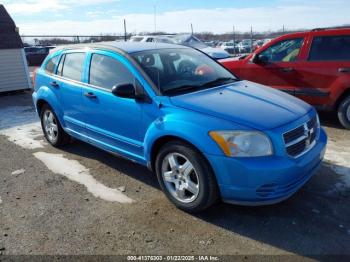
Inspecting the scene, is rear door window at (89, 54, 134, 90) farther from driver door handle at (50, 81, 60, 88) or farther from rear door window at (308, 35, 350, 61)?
rear door window at (308, 35, 350, 61)

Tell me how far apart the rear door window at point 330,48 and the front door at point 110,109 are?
405cm

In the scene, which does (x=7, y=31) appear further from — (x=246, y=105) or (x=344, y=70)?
(x=246, y=105)

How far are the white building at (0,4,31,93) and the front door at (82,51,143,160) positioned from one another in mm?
8603

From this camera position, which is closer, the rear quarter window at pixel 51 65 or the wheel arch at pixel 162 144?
the wheel arch at pixel 162 144

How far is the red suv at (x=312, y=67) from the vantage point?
6.27 metres

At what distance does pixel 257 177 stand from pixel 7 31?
37.2 ft

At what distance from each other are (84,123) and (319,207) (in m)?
3.13

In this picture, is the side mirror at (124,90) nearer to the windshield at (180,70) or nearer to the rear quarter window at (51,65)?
the windshield at (180,70)

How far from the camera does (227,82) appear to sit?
4.48 m

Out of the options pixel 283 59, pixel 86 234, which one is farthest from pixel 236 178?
pixel 283 59

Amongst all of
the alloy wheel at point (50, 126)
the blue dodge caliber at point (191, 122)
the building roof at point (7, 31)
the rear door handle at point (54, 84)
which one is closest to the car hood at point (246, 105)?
the blue dodge caliber at point (191, 122)

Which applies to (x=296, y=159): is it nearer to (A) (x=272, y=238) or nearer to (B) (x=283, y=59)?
(A) (x=272, y=238)

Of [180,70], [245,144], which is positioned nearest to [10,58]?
[180,70]

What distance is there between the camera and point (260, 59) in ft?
23.6
